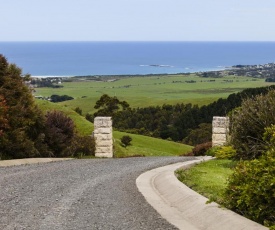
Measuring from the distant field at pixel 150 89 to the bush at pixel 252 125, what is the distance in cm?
9820

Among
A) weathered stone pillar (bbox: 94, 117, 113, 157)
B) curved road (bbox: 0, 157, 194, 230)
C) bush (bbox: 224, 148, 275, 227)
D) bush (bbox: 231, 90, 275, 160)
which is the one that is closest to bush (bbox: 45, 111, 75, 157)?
weathered stone pillar (bbox: 94, 117, 113, 157)

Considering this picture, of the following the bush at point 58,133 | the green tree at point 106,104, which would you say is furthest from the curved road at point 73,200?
the green tree at point 106,104

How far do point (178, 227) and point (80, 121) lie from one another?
1036 inches

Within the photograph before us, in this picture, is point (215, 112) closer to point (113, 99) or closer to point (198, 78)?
point (113, 99)

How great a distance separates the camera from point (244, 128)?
14.4m

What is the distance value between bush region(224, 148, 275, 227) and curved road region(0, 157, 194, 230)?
119 centimetres

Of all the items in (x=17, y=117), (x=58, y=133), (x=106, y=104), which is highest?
(x=17, y=117)

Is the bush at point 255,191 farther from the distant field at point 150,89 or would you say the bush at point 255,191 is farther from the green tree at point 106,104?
the distant field at point 150,89

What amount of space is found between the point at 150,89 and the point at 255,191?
158 meters

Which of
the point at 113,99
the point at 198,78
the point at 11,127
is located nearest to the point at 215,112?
the point at 113,99

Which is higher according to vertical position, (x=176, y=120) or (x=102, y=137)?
(x=102, y=137)

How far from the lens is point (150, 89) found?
16575cm

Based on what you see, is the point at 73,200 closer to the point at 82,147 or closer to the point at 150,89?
the point at 82,147

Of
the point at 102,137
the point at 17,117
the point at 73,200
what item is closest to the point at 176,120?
the point at 102,137
